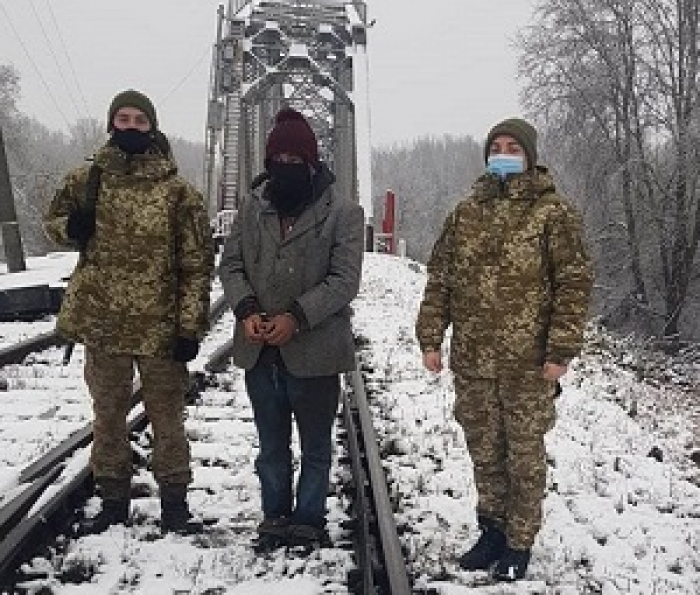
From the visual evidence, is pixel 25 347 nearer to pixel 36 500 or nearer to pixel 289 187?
pixel 36 500

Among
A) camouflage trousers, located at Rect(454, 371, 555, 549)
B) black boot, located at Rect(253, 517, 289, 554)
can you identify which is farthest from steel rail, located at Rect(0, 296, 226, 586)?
camouflage trousers, located at Rect(454, 371, 555, 549)

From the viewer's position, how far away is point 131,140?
3641 millimetres

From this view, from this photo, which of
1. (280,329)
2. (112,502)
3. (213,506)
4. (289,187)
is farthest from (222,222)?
(280,329)

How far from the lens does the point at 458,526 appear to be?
414 cm

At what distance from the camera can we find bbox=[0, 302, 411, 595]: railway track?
3416 mm

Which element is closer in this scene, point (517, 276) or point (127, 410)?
point (517, 276)

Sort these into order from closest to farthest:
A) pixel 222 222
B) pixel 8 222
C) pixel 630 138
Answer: pixel 8 222 → pixel 222 222 → pixel 630 138

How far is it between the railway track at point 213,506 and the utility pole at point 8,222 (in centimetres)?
802

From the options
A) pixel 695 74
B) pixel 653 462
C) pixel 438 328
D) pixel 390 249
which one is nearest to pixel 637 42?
pixel 695 74

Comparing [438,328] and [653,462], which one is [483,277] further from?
[653,462]

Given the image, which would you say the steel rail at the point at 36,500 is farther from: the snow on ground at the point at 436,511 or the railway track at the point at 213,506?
the snow on ground at the point at 436,511

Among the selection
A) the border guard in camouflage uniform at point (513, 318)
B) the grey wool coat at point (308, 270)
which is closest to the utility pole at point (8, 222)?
the grey wool coat at point (308, 270)

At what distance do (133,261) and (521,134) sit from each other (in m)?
1.79

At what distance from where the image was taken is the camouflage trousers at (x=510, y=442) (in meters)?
3.56
